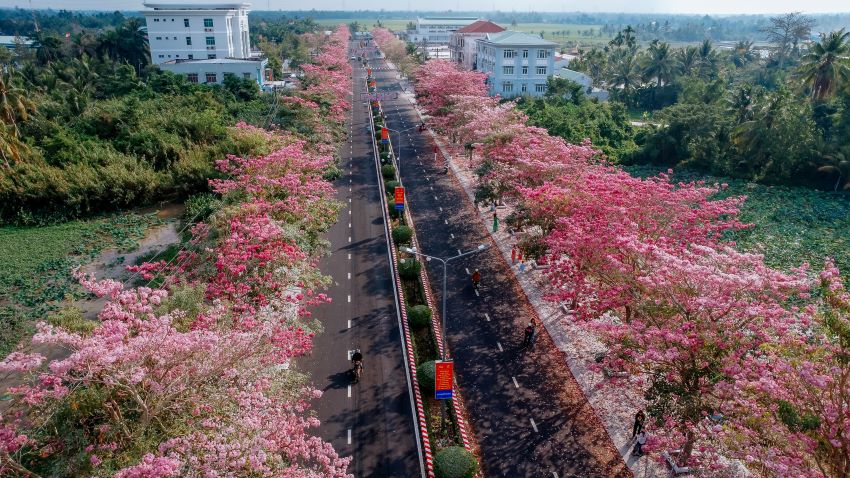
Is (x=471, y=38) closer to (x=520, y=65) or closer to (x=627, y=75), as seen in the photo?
(x=520, y=65)

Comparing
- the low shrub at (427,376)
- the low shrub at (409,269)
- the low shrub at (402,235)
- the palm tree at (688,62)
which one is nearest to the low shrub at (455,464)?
the low shrub at (427,376)

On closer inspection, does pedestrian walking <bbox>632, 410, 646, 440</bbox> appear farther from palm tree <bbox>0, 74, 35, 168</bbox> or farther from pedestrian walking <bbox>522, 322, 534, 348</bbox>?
palm tree <bbox>0, 74, 35, 168</bbox>

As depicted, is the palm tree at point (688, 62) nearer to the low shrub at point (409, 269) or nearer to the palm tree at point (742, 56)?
the palm tree at point (742, 56)

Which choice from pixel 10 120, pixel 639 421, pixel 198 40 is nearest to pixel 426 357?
pixel 639 421

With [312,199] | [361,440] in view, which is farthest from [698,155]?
[361,440]

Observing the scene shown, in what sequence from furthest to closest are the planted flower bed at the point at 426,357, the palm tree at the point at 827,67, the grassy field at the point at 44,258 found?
1. the palm tree at the point at 827,67
2. the grassy field at the point at 44,258
3. the planted flower bed at the point at 426,357

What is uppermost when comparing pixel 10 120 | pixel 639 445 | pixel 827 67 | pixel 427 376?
pixel 827 67

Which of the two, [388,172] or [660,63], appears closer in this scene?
[388,172]
